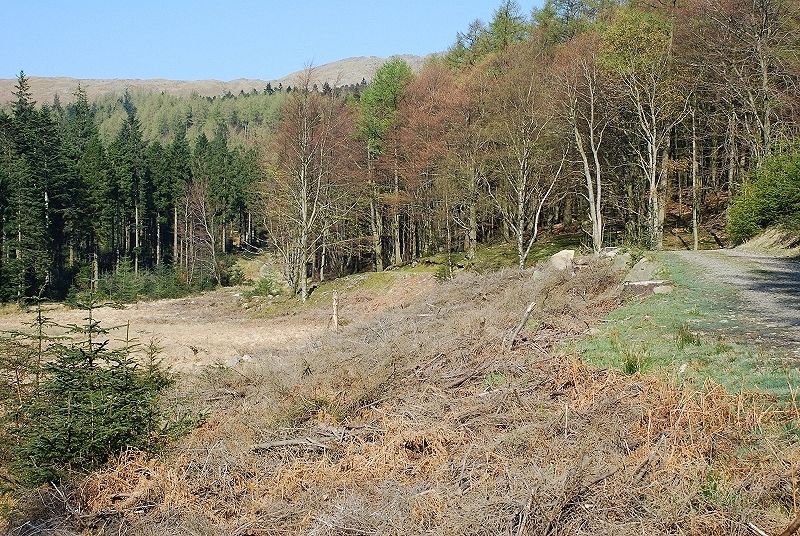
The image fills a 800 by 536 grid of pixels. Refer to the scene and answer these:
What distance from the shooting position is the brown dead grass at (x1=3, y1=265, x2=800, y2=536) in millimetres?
4969

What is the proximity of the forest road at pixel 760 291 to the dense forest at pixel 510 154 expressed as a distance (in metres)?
1.18

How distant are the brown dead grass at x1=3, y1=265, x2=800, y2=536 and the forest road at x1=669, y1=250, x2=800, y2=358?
278 cm

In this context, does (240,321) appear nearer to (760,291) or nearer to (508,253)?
(508,253)

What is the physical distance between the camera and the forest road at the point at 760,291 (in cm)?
886

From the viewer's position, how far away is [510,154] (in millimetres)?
28359

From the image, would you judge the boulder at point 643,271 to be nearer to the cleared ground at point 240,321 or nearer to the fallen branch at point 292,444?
the cleared ground at point 240,321

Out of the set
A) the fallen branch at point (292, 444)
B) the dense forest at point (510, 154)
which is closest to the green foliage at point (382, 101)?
the dense forest at point (510, 154)

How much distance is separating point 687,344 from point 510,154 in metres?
20.7

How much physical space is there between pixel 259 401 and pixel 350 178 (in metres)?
30.8

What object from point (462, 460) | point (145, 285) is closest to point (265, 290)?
point (145, 285)

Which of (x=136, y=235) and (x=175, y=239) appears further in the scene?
(x=175, y=239)

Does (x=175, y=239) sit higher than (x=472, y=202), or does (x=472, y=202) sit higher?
(x=472, y=202)

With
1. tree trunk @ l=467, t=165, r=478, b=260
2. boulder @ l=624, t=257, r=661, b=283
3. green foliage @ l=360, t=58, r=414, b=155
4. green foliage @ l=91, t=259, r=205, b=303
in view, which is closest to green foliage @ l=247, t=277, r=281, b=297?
green foliage @ l=91, t=259, r=205, b=303

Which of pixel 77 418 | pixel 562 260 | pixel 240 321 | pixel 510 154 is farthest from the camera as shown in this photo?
pixel 510 154
